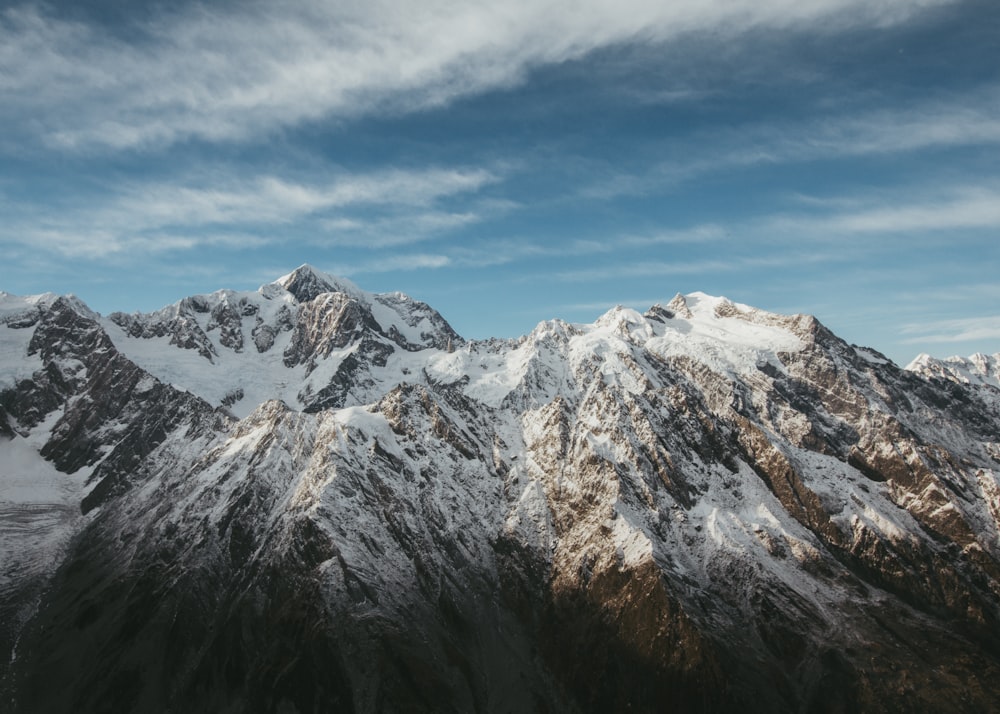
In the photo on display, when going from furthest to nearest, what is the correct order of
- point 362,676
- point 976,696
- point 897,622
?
point 897,622 → point 362,676 → point 976,696

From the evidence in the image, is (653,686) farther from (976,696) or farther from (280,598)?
Result: (280,598)

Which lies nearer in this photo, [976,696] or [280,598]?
[976,696]

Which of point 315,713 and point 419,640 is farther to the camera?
point 419,640

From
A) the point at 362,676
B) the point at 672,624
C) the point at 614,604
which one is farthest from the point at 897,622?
the point at 362,676

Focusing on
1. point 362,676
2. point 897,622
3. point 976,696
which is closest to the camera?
point 976,696

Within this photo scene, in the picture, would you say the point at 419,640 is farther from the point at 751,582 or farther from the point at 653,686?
the point at 751,582

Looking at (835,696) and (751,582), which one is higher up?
(751,582)

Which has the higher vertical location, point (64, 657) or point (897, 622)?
point (897, 622)

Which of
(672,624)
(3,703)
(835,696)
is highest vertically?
(672,624)

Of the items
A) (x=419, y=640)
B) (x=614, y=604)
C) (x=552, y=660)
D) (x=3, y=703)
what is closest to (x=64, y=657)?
(x=3, y=703)
